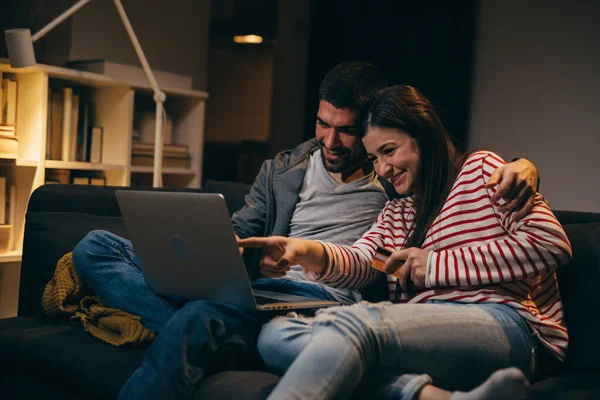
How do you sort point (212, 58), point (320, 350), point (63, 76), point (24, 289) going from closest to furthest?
point (320, 350) < point (24, 289) < point (63, 76) < point (212, 58)

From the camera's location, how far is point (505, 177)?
1427mm

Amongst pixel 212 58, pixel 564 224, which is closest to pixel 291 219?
pixel 564 224

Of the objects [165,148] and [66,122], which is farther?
[165,148]

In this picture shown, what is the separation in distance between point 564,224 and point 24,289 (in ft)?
4.83

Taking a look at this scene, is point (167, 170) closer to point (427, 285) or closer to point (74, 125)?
point (74, 125)

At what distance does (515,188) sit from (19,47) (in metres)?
1.80

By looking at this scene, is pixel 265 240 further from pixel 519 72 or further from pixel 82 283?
pixel 519 72

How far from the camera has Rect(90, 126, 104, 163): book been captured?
3033 millimetres

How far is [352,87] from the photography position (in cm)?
193

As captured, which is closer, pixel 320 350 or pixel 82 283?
pixel 320 350

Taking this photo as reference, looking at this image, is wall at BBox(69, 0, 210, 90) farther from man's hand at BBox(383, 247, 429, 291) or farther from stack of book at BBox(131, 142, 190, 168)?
man's hand at BBox(383, 247, 429, 291)

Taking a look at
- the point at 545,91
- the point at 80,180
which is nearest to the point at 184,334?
the point at 80,180

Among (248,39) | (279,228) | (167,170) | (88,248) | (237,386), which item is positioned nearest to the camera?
(237,386)

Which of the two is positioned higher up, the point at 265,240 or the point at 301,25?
the point at 301,25
